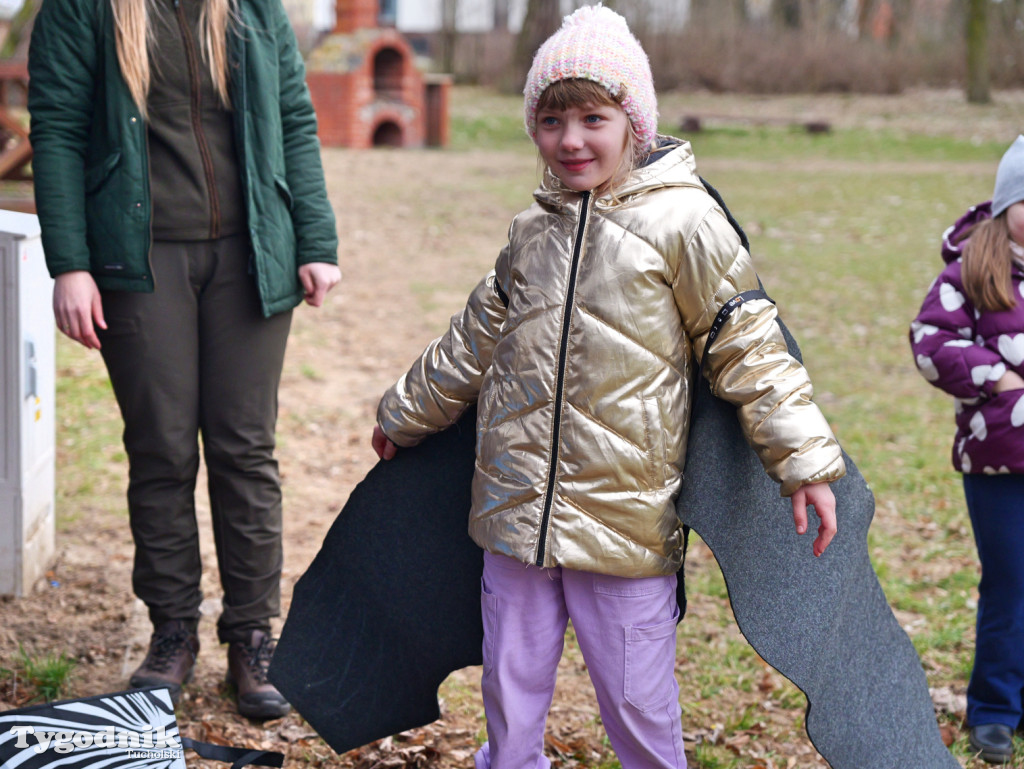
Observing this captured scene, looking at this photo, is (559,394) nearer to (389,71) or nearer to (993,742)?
(993,742)

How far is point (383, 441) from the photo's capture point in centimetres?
270

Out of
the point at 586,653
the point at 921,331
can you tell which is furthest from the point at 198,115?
the point at 921,331

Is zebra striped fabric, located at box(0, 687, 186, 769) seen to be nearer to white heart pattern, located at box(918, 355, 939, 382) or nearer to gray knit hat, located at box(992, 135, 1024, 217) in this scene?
white heart pattern, located at box(918, 355, 939, 382)

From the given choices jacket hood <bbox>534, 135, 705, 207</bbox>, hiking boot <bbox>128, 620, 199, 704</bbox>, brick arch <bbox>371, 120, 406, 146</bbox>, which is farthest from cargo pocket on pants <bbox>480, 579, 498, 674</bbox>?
brick arch <bbox>371, 120, 406, 146</bbox>

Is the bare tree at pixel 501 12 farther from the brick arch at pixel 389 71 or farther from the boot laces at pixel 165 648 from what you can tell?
the boot laces at pixel 165 648

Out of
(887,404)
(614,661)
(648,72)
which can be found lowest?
(887,404)

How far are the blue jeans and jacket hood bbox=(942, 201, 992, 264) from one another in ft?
1.92

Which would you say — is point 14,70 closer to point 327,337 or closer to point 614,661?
point 327,337

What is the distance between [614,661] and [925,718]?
832 millimetres

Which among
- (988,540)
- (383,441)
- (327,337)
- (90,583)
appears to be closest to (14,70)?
(327,337)

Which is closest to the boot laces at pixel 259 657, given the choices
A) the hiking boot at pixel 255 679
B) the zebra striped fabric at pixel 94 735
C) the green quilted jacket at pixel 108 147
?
the hiking boot at pixel 255 679

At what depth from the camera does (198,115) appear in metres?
2.91

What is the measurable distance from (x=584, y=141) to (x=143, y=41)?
1.21 meters

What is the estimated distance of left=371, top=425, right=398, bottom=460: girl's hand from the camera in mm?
2693
